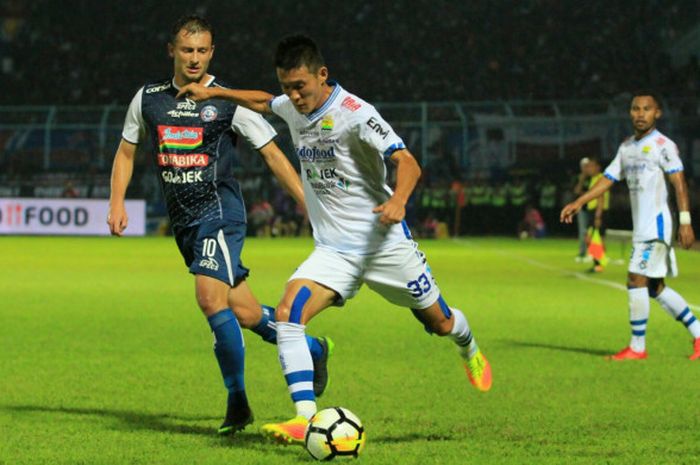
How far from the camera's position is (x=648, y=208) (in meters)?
10.1

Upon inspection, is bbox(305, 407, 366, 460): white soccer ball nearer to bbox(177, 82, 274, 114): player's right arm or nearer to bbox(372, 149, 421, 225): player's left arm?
bbox(372, 149, 421, 225): player's left arm

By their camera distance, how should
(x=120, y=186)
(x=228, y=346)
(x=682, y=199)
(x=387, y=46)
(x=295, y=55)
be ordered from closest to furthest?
(x=295, y=55) → (x=228, y=346) → (x=120, y=186) → (x=682, y=199) → (x=387, y=46)

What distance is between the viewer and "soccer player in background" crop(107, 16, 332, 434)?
6.56m

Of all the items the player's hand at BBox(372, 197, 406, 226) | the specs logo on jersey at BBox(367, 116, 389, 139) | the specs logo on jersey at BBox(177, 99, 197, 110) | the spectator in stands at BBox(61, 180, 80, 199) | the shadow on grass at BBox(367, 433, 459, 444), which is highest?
the specs logo on jersey at BBox(177, 99, 197, 110)

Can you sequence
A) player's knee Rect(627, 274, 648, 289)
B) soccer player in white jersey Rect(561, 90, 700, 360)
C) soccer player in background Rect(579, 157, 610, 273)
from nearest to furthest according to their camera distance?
soccer player in white jersey Rect(561, 90, 700, 360), player's knee Rect(627, 274, 648, 289), soccer player in background Rect(579, 157, 610, 273)

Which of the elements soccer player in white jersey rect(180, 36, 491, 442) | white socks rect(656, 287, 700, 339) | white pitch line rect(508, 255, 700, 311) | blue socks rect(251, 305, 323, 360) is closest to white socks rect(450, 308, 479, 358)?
soccer player in white jersey rect(180, 36, 491, 442)

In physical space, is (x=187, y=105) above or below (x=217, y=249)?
above

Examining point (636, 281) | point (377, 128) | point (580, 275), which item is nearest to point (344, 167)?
point (377, 128)

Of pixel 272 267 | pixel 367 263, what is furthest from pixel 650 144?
pixel 272 267

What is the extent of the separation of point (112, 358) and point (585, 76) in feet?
119

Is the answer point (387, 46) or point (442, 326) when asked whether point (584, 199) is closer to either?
point (442, 326)

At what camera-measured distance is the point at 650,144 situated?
10.0m

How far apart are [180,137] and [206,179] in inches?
10.5

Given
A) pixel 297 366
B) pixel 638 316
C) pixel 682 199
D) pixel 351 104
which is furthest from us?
pixel 638 316
